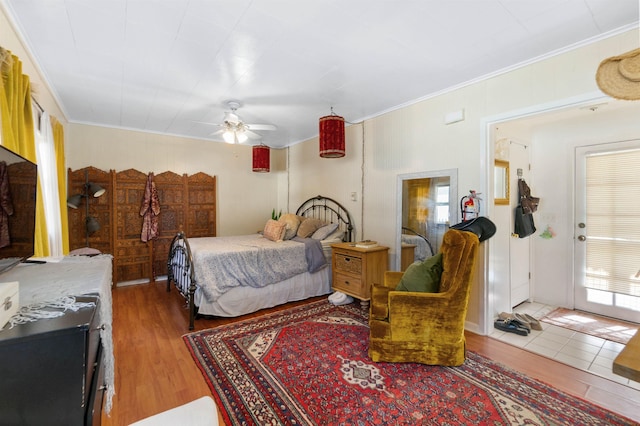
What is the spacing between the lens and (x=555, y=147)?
371 centimetres

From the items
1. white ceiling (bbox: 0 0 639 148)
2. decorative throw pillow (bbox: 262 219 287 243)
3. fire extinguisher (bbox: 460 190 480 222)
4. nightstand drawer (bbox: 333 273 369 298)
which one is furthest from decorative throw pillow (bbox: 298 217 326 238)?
fire extinguisher (bbox: 460 190 480 222)

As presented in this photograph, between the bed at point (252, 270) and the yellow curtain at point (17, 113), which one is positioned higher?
the yellow curtain at point (17, 113)

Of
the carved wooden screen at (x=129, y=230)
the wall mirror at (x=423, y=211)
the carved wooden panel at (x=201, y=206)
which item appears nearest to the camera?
the wall mirror at (x=423, y=211)

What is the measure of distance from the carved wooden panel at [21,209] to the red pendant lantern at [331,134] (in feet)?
8.40

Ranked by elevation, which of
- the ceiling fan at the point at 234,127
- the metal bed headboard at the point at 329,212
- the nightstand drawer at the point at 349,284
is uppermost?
the ceiling fan at the point at 234,127

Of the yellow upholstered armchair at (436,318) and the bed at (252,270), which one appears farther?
the bed at (252,270)

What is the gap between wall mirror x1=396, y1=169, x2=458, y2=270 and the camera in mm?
3113

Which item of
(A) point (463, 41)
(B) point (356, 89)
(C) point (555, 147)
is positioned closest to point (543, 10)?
(A) point (463, 41)

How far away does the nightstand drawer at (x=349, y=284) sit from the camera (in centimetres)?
345

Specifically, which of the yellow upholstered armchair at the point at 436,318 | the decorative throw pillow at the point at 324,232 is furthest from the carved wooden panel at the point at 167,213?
the yellow upholstered armchair at the point at 436,318

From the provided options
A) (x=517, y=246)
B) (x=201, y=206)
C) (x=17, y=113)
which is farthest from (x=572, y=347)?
(x=201, y=206)

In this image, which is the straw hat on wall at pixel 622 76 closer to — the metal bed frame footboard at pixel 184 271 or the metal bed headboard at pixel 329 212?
the metal bed headboard at pixel 329 212

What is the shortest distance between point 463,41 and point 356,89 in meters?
1.14

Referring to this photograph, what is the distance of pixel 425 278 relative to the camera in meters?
2.36
